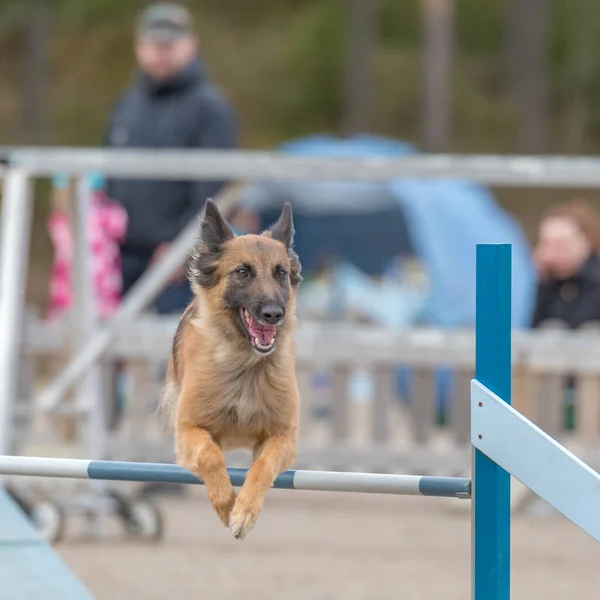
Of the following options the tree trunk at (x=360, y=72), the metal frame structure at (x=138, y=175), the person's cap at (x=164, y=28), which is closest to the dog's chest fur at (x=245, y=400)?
the metal frame structure at (x=138, y=175)


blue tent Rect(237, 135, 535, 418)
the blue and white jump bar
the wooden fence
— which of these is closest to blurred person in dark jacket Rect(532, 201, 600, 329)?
the wooden fence

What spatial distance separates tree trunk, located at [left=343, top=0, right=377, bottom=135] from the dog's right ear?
2199 centimetres

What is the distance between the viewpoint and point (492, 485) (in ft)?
10.5

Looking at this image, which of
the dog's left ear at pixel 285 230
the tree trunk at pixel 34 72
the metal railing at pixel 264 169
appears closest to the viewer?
the dog's left ear at pixel 285 230

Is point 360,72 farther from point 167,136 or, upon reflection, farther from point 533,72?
point 167,136

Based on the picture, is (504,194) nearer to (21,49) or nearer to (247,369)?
(21,49)

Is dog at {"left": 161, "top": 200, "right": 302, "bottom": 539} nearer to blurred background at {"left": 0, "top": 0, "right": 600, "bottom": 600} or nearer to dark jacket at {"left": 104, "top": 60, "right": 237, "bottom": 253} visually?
blurred background at {"left": 0, "top": 0, "right": 600, "bottom": 600}

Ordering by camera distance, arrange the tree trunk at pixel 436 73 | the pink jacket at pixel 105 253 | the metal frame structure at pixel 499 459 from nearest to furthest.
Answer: the metal frame structure at pixel 499 459 < the pink jacket at pixel 105 253 < the tree trunk at pixel 436 73

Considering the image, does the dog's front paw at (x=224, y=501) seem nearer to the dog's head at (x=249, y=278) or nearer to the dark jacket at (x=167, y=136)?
the dog's head at (x=249, y=278)

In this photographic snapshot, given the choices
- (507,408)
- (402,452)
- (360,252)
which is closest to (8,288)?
(402,452)

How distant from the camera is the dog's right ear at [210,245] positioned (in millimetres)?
3670

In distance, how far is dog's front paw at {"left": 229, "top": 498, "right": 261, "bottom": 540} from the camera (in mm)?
3334

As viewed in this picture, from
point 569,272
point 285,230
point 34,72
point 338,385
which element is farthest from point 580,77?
point 285,230

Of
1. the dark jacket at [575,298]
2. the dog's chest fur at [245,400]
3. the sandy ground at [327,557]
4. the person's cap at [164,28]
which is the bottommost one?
the sandy ground at [327,557]
